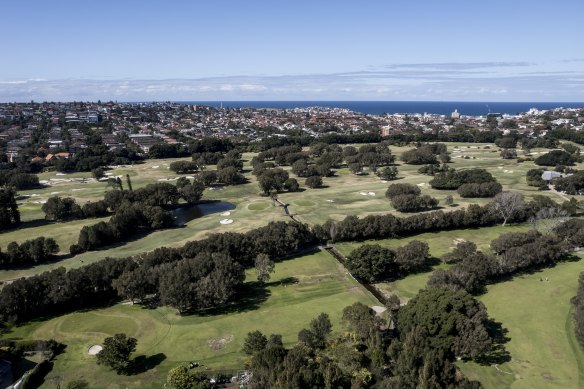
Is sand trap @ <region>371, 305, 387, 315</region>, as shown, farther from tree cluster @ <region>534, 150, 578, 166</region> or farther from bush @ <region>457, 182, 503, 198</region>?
tree cluster @ <region>534, 150, 578, 166</region>

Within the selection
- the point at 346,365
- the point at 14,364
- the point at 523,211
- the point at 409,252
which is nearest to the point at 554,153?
the point at 523,211

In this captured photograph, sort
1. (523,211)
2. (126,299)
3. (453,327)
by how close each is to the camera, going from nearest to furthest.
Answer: (453,327), (126,299), (523,211)

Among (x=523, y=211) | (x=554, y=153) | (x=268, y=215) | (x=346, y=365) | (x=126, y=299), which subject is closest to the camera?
(x=346, y=365)

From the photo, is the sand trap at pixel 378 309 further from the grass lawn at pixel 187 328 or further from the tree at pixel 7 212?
the tree at pixel 7 212

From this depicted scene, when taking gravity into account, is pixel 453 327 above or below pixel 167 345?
above

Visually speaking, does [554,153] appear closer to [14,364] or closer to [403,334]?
[403,334]

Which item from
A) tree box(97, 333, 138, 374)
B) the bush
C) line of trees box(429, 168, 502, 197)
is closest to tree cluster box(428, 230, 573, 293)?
the bush

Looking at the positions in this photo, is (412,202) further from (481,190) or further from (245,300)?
(245,300)

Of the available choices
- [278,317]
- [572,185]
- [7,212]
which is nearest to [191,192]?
[7,212]
